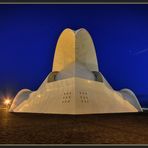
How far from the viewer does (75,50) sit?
44.2 metres

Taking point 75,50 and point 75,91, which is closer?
point 75,91

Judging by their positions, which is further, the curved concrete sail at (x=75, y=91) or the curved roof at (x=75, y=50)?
the curved roof at (x=75, y=50)

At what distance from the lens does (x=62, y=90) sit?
1398 inches

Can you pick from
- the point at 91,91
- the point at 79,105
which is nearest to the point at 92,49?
the point at 91,91

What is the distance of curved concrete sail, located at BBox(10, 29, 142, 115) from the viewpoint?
3369 centimetres

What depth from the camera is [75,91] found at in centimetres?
3359

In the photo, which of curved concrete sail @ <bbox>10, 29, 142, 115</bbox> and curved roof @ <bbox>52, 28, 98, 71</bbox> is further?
curved roof @ <bbox>52, 28, 98, 71</bbox>

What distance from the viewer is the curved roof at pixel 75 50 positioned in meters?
44.5

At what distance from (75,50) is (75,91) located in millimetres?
12451

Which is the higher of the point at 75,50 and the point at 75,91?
the point at 75,50

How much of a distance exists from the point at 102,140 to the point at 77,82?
2222cm

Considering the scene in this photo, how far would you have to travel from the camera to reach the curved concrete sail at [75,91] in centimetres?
3369

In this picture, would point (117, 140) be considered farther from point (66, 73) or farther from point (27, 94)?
point (27, 94)

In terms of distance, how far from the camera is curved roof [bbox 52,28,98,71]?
44500 mm
